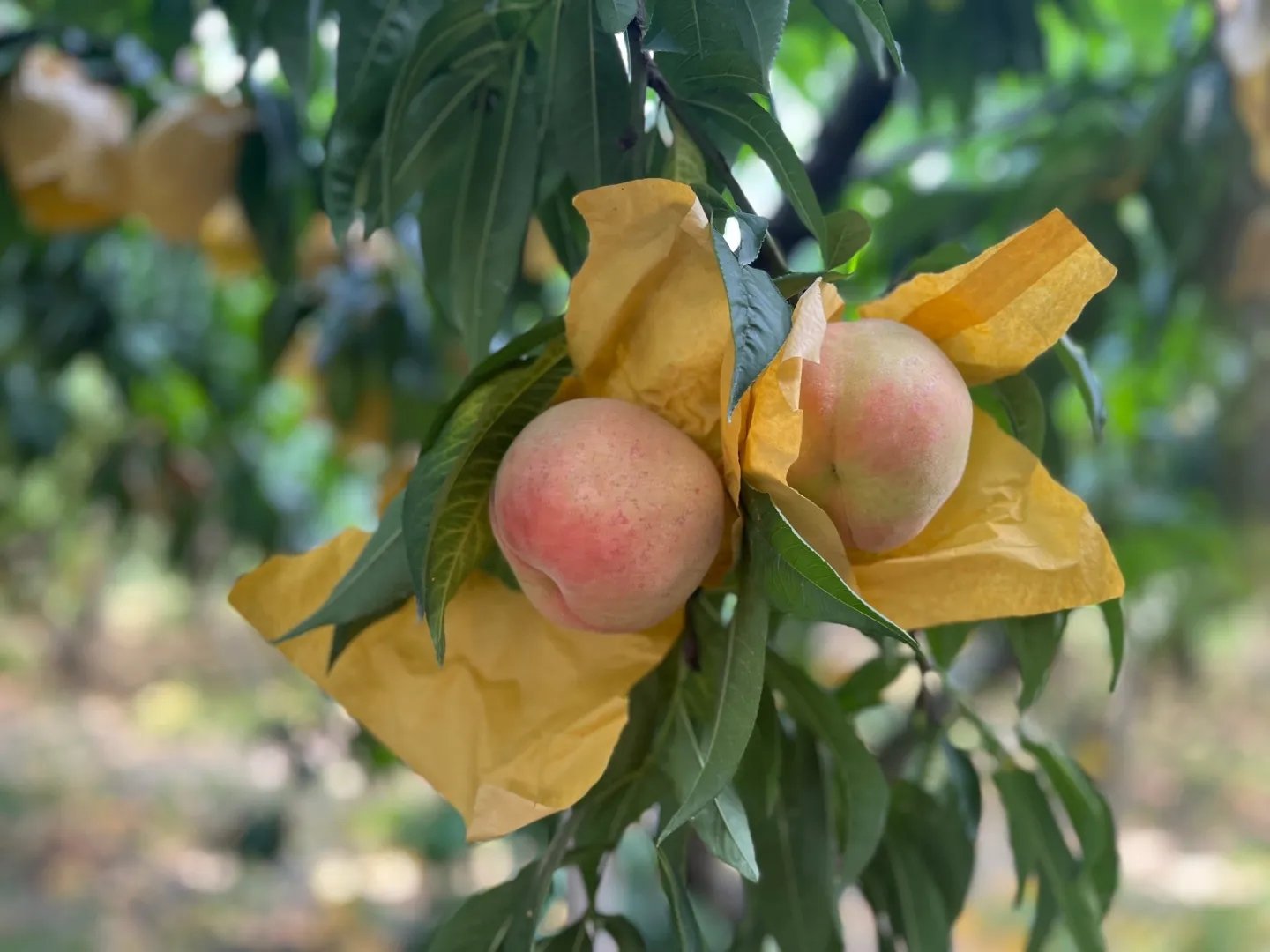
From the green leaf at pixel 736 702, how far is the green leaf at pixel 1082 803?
23 cm

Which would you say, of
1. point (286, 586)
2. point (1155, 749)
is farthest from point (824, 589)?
point (1155, 749)

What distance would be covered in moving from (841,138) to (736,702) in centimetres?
61

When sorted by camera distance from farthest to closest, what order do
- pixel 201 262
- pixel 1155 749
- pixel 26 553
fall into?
1. pixel 26 553
2. pixel 1155 749
3. pixel 201 262

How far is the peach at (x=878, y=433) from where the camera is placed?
1.06 feet

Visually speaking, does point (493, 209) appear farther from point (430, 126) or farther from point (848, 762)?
point (848, 762)

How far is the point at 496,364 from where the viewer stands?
349mm

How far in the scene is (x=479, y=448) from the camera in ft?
1.15

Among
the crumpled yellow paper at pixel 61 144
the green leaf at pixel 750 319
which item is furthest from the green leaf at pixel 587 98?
the crumpled yellow paper at pixel 61 144

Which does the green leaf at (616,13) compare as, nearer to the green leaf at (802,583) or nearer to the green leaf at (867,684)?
the green leaf at (802,583)

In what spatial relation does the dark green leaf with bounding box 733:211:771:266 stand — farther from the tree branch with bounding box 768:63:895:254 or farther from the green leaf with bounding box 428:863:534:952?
the tree branch with bounding box 768:63:895:254

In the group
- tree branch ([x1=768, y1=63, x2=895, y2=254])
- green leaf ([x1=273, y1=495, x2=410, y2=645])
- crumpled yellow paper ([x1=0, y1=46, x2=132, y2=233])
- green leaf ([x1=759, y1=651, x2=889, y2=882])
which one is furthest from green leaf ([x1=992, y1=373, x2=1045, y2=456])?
crumpled yellow paper ([x1=0, y1=46, x2=132, y2=233])

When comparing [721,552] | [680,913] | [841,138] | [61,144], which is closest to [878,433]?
[721,552]

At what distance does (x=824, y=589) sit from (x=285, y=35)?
0.40 m

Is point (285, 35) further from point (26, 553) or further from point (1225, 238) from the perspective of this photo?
point (26, 553)
